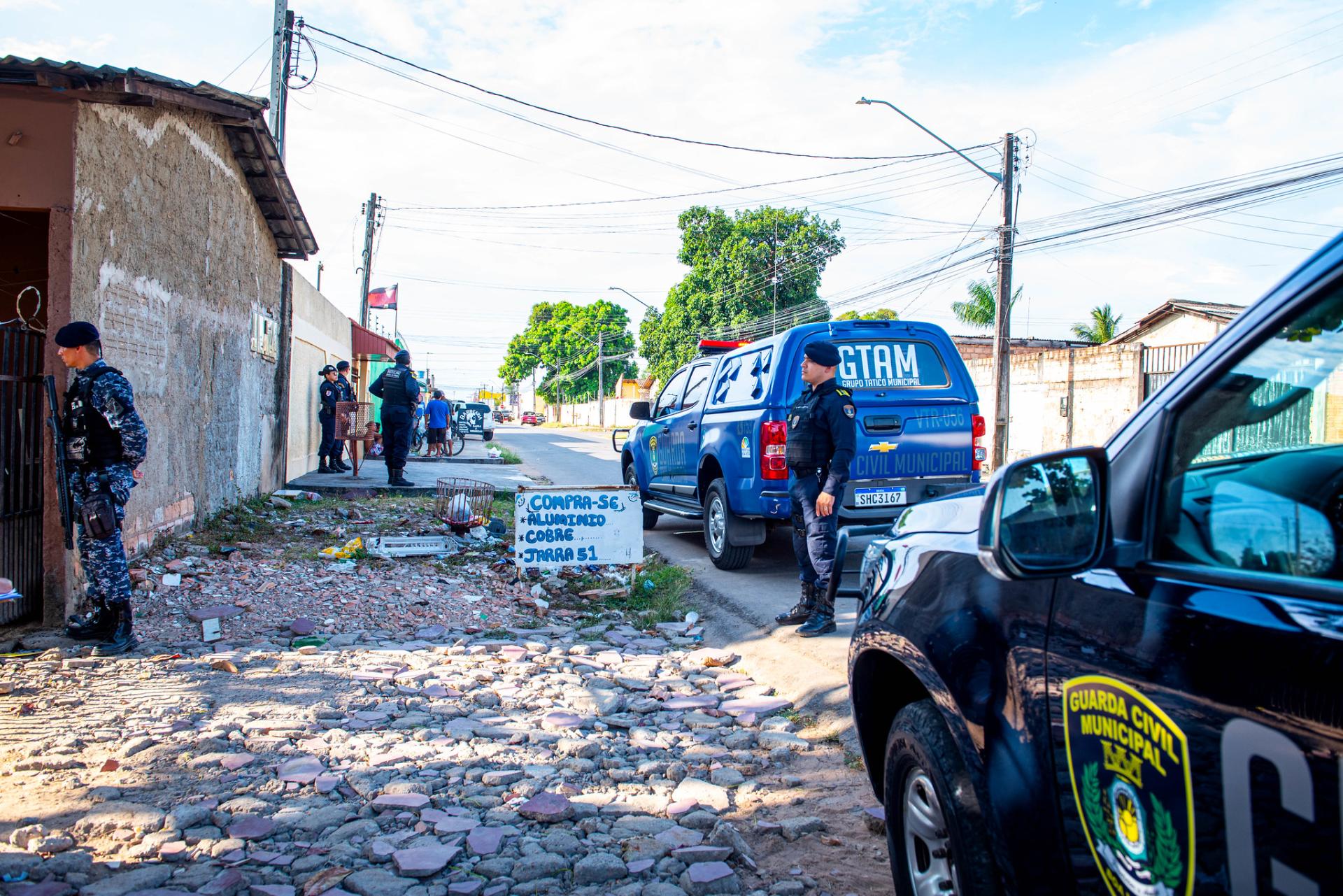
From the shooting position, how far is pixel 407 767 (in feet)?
12.7

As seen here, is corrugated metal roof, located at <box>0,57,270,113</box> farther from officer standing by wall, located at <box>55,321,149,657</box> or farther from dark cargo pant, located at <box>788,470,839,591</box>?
dark cargo pant, located at <box>788,470,839,591</box>

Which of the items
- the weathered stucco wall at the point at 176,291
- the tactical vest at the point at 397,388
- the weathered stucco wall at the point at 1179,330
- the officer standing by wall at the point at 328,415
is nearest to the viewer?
the weathered stucco wall at the point at 176,291

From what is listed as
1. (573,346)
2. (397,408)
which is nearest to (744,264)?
(397,408)

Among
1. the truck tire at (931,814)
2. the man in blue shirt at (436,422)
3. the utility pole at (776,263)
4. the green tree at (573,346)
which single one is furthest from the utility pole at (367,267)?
the green tree at (573,346)

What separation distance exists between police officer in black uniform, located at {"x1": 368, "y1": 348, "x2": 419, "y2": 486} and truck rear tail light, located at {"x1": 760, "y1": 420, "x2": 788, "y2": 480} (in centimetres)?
765

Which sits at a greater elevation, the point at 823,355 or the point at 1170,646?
the point at 823,355

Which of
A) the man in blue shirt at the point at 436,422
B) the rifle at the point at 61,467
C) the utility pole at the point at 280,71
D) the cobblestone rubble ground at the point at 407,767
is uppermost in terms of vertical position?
the utility pole at the point at 280,71

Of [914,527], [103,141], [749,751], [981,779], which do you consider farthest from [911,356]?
[103,141]

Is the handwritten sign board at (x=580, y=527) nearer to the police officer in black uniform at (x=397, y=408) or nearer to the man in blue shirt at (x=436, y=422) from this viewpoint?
the police officer in black uniform at (x=397, y=408)

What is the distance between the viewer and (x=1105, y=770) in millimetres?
1604

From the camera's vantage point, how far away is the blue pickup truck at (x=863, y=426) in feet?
23.3

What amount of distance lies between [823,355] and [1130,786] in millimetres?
4479

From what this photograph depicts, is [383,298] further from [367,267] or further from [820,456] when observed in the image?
[820,456]

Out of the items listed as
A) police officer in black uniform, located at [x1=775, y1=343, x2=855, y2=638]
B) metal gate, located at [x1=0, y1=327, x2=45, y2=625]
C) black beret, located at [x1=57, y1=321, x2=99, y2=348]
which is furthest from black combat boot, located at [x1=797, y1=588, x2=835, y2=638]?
metal gate, located at [x1=0, y1=327, x2=45, y2=625]
